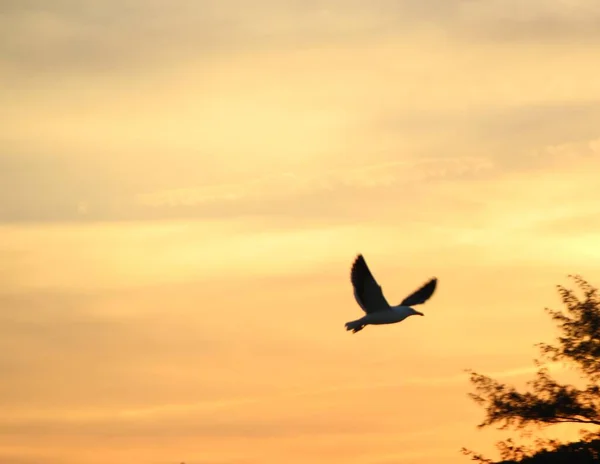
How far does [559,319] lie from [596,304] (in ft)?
5.28

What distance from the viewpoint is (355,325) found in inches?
2039

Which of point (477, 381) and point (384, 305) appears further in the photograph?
point (477, 381)

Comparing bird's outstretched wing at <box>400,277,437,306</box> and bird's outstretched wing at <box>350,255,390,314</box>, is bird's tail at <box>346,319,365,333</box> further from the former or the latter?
bird's outstretched wing at <box>400,277,437,306</box>

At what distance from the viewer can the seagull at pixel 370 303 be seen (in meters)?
50.7

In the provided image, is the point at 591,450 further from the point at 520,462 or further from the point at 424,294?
the point at 424,294

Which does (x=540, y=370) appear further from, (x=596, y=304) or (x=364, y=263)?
(x=364, y=263)

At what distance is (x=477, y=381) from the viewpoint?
5878 centimetres

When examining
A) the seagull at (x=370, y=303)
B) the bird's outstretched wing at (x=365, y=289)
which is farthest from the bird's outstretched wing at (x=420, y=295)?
the bird's outstretched wing at (x=365, y=289)

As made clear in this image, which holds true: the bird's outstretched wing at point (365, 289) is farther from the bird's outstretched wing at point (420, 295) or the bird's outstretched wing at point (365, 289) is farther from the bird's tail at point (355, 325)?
the bird's outstretched wing at point (420, 295)

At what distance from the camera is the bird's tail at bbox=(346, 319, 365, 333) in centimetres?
5159

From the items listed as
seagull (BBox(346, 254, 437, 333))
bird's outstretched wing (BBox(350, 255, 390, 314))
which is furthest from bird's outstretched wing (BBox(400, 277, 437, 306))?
bird's outstretched wing (BBox(350, 255, 390, 314))

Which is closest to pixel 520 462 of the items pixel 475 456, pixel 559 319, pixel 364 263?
pixel 475 456

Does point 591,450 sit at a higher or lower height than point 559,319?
lower

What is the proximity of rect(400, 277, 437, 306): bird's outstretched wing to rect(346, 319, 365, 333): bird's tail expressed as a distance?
13.2ft
